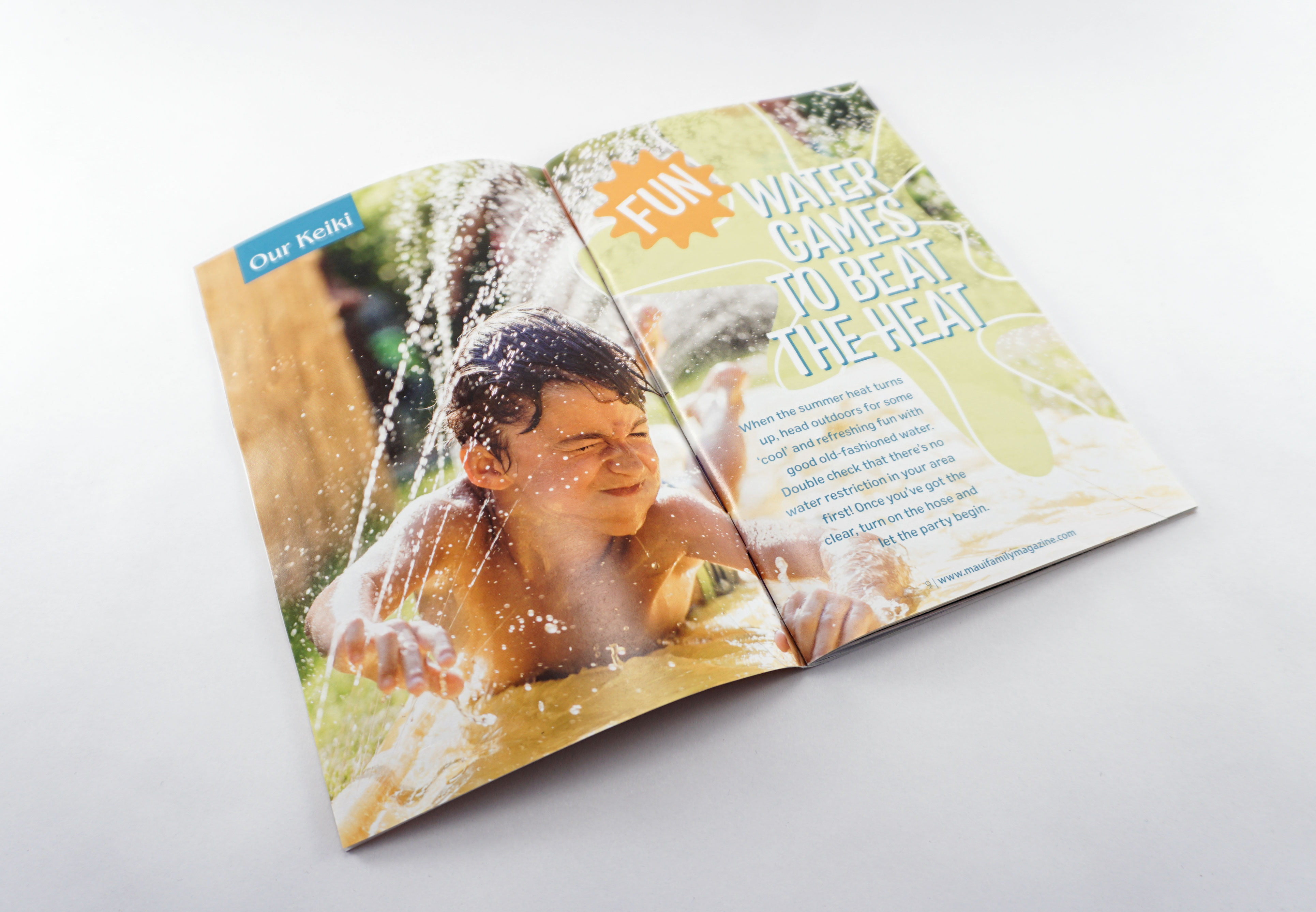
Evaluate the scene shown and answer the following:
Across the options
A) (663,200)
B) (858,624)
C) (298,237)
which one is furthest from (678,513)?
(298,237)

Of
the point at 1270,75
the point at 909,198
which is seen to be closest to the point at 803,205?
the point at 909,198

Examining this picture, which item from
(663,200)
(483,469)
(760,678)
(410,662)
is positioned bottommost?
(760,678)

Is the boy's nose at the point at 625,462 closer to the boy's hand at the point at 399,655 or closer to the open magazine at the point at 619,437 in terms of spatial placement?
the open magazine at the point at 619,437

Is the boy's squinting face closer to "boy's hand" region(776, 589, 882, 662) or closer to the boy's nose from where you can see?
the boy's nose

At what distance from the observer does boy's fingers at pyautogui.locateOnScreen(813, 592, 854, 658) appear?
0.52m

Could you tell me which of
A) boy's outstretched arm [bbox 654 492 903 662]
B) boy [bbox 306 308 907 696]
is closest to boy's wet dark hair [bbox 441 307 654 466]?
boy [bbox 306 308 907 696]

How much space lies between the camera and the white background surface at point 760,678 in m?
0.47

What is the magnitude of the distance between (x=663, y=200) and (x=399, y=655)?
0.45 meters

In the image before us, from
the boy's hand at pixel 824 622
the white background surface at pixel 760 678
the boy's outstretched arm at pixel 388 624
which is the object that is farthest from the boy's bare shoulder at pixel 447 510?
the boy's hand at pixel 824 622

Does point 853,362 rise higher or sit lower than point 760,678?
higher

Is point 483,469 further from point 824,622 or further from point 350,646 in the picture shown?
point 824,622

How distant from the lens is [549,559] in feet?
1.76

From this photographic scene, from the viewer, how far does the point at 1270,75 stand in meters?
0.83

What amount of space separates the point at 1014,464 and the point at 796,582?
0.64ft
